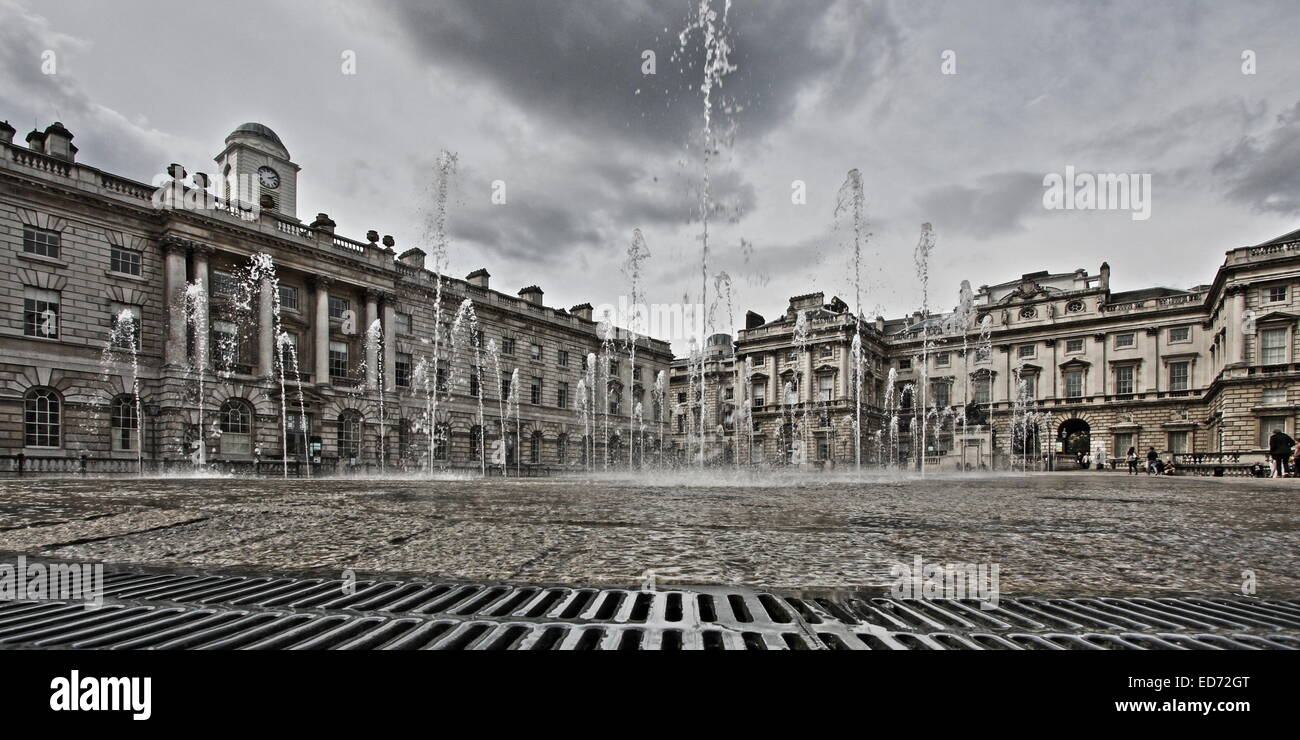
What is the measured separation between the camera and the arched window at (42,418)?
850 inches

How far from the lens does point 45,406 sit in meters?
21.9

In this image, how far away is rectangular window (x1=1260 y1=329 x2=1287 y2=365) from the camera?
34.3 m

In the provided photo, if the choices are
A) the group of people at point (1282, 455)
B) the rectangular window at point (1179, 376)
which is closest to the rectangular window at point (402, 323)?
the group of people at point (1282, 455)

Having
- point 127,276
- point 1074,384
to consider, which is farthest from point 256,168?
point 1074,384

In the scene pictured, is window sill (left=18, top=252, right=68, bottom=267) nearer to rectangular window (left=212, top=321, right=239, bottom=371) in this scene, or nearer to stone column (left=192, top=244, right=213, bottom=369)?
stone column (left=192, top=244, right=213, bottom=369)

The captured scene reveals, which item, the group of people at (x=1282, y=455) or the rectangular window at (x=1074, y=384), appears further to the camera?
the rectangular window at (x=1074, y=384)

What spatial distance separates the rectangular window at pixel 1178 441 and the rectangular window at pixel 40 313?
6113 centimetres

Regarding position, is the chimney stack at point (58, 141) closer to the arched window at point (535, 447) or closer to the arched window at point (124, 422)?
the arched window at point (124, 422)

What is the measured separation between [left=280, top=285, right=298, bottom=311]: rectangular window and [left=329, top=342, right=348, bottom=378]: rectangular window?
236 centimetres

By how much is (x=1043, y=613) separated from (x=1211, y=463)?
124 ft

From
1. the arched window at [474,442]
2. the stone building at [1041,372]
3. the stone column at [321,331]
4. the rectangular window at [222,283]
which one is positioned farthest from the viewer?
the arched window at [474,442]

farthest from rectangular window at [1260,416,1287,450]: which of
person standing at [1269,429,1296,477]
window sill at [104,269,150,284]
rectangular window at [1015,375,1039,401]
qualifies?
window sill at [104,269,150,284]
